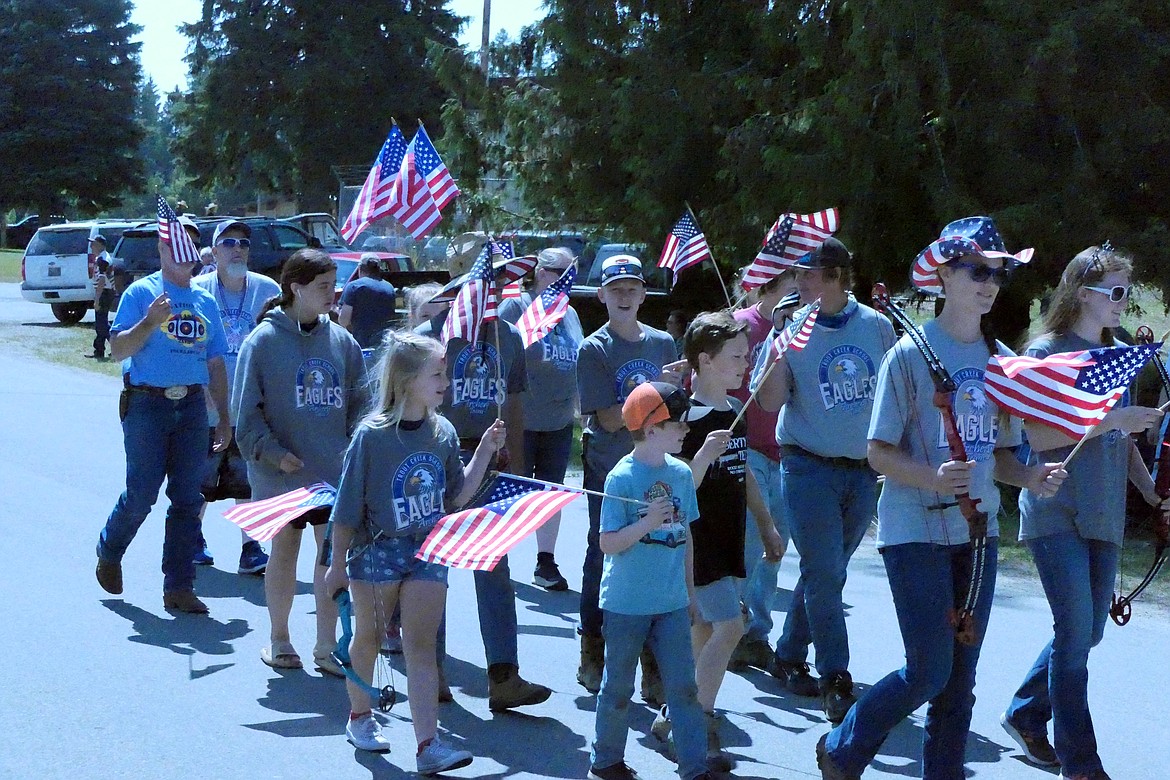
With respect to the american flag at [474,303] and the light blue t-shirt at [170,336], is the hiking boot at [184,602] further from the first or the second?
the american flag at [474,303]

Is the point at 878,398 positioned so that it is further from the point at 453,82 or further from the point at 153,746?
the point at 453,82

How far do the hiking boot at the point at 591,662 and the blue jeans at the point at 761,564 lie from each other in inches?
34.3

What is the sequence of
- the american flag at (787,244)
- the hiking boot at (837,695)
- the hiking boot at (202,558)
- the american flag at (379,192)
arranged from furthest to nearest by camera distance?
the hiking boot at (202,558)
the american flag at (379,192)
the american flag at (787,244)
the hiking boot at (837,695)

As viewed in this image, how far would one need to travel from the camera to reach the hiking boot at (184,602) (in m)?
7.47

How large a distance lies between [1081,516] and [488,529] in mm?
2145

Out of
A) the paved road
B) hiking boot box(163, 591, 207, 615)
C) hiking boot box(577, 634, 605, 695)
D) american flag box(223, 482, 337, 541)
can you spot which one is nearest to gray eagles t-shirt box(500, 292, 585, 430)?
the paved road

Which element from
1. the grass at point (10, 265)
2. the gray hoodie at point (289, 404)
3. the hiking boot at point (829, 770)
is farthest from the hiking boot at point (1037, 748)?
the grass at point (10, 265)

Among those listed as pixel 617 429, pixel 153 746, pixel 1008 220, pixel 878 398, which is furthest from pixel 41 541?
pixel 1008 220

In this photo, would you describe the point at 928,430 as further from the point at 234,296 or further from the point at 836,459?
the point at 234,296

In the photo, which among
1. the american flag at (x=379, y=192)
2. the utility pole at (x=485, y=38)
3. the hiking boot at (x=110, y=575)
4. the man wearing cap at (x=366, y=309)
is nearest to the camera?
the hiking boot at (x=110, y=575)

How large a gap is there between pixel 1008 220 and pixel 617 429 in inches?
223

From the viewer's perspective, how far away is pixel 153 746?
5.44 meters

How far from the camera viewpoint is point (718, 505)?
541cm

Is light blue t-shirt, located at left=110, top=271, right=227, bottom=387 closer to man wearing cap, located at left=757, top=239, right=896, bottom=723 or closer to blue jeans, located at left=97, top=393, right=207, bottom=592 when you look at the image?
blue jeans, located at left=97, top=393, right=207, bottom=592
